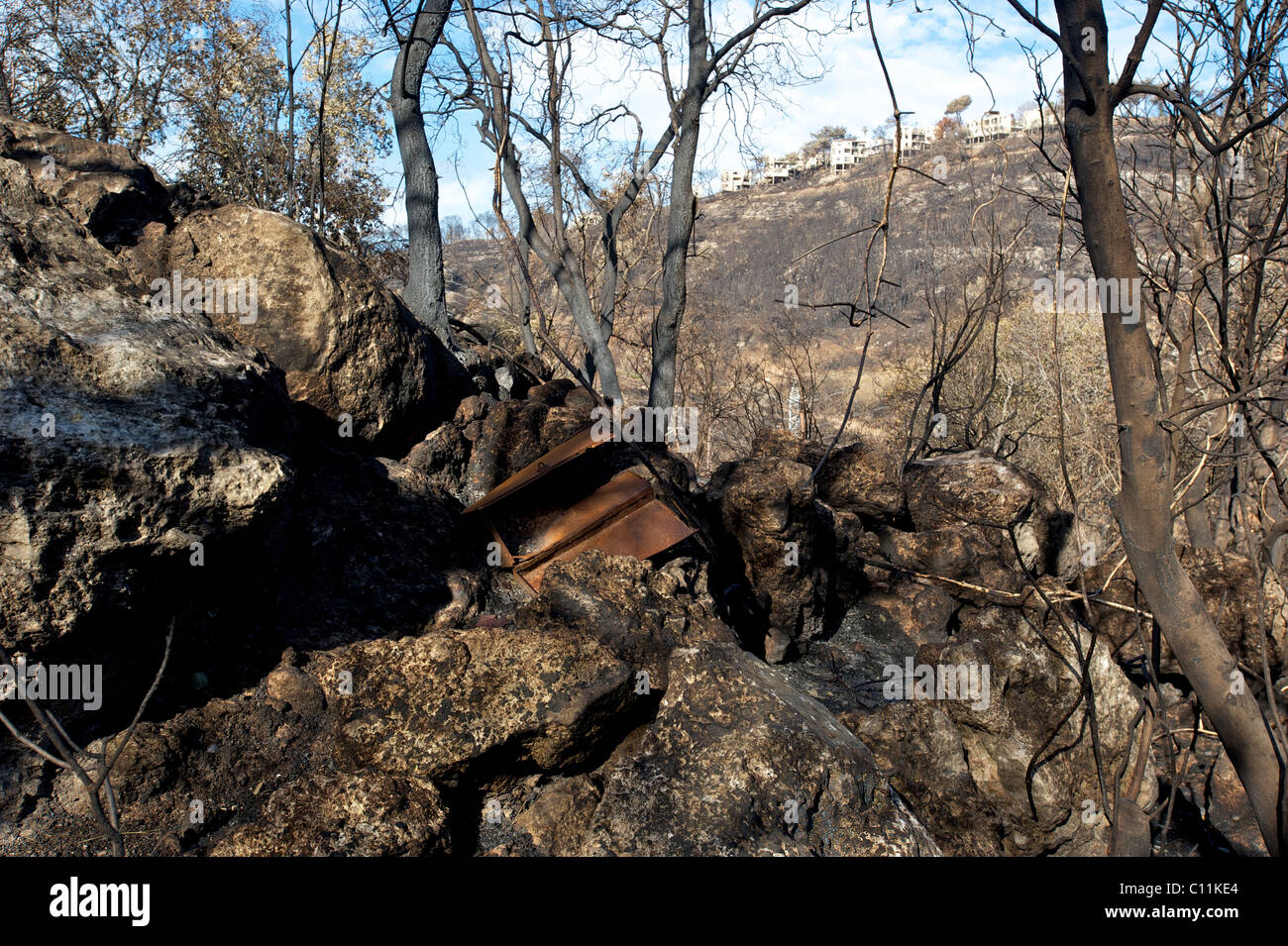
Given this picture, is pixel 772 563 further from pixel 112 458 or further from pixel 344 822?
pixel 112 458

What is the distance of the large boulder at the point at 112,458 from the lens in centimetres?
285

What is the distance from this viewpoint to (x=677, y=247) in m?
7.67

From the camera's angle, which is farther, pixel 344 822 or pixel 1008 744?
pixel 1008 744

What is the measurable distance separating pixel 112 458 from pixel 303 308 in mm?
1948

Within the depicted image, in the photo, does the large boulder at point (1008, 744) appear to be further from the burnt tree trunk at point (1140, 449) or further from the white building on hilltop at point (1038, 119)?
the white building on hilltop at point (1038, 119)

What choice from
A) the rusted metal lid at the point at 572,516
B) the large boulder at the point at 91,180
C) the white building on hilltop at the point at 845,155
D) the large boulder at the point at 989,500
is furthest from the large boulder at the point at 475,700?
the white building on hilltop at the point at 845,155

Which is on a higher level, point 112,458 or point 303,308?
point 303,308

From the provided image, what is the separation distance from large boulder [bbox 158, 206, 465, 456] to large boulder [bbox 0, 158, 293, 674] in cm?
81

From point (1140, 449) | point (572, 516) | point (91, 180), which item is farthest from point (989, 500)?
point (91, 180)

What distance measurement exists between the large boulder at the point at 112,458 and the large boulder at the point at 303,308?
2.65 feet

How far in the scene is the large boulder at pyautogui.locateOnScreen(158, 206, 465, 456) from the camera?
15.4 feet

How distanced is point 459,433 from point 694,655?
2.75 metres

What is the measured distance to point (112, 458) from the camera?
9.83 ft

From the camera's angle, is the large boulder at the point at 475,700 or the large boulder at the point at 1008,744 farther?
the large boulder at the point at 1008,744
